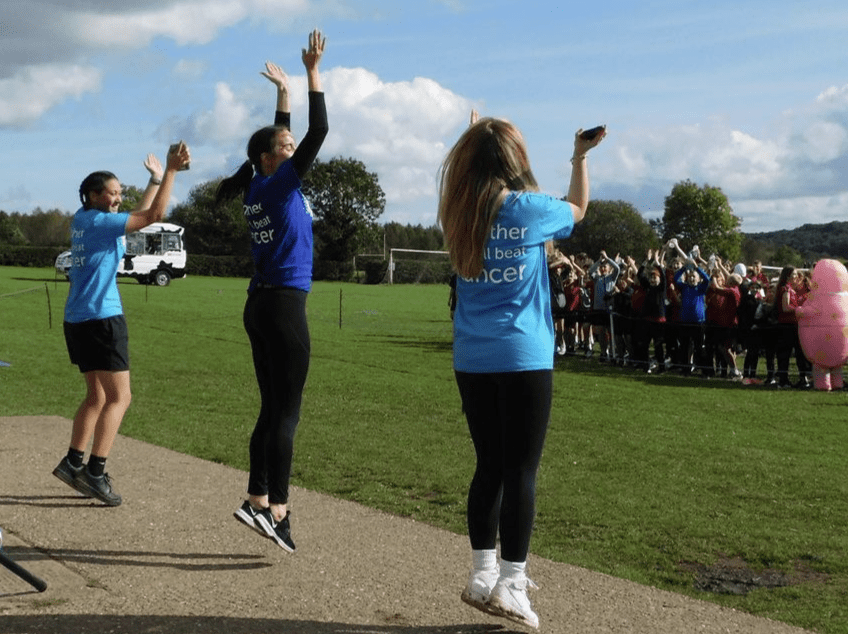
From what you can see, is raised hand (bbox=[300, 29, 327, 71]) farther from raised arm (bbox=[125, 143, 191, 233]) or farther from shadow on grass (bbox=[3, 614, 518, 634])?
shadow on grass (bbox=[3, 614, 518, 634])

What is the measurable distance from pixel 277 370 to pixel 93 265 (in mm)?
1614

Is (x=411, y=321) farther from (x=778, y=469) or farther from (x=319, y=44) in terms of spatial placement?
(x=319, y=44)

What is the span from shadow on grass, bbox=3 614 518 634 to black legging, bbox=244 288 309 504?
127 centimetres

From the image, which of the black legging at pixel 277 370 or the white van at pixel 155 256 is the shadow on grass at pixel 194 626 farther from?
the white van at pixel 155 256

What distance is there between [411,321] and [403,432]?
971 inches

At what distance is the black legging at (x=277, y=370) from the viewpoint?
568 cm

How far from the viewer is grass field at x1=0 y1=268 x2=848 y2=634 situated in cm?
650

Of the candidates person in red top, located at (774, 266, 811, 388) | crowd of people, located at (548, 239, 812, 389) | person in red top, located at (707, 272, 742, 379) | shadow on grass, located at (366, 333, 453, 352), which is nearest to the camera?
person in red top, located at (774, 266, 811, 388)

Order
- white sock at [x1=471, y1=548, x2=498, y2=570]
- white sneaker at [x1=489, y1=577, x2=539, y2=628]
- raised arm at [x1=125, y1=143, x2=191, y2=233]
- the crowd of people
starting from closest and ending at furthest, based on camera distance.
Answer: white sneaker at [x1=489, y1=577, x2=539, y2=628], white sock at [x1=471, y1=548, x2=498, y2=570], raised arm at [x1=125, y1=143, x2=191, y2=233], the crowd of people

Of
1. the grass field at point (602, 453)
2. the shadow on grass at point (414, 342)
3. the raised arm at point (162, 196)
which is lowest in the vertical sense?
the shadow on grass at point (414, 342)

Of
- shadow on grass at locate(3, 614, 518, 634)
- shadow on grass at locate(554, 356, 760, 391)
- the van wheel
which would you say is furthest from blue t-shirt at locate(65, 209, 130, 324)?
the van wheel

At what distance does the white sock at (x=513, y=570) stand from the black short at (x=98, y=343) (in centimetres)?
314

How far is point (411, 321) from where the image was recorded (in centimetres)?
3606

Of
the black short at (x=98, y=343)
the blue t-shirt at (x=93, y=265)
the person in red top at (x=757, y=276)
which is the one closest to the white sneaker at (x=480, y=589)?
the black short at (x=98, y=343)
